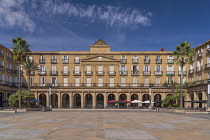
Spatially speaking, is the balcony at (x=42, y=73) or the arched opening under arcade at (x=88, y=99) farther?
the arched opening under arcade at (x=88, y=99)

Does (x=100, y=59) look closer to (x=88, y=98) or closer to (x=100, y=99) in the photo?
(x=100, y=99)

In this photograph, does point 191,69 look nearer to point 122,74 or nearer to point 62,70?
point 122,74

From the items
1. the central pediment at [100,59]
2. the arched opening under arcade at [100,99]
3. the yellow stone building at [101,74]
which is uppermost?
the central pediment at [100,59]

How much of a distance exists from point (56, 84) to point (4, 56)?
15.6 meters

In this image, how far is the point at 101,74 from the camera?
177 feet

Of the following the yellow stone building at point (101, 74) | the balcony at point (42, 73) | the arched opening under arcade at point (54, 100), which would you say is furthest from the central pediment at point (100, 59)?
the arched opening under arcade at point (54, 100)

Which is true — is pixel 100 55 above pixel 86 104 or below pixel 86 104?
above

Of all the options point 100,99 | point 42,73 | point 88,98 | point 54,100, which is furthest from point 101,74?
point 42,73

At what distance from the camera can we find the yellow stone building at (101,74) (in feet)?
172

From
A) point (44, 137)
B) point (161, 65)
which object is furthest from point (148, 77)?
point (44, 137)

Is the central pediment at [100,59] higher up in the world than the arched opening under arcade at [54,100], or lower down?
higher up

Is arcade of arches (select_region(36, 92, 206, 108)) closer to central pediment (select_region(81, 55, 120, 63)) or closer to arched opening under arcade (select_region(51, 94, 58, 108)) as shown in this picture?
arched opening under arcade (select_region(51, 94, 58, 108))

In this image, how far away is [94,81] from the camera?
53906 mm

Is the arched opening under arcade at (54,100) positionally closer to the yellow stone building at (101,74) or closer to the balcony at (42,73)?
the yellow stone building at (101,74)
